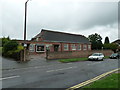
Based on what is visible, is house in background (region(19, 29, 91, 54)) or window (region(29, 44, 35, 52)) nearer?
window (region(29, 44, 35, 52))

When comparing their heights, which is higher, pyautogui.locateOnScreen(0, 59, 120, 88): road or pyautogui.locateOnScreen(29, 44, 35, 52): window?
pyautogui.locateOnScreen(29, 44, 35, 52): window

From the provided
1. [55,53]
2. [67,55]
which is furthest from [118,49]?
[55,53]

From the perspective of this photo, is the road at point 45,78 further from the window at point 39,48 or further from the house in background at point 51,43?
the window at point 39,48

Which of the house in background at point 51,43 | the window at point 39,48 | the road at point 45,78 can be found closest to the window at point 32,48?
the house in background at point 51,43

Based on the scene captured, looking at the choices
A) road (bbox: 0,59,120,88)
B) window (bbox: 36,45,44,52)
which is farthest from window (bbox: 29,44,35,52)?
road (bbox: 0,59,120,88)

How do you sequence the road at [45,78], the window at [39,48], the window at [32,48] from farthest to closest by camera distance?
1. the window at [39,48]
2. the window at [32,48]
3. the road at [45,78]

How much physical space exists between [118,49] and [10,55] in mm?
49634

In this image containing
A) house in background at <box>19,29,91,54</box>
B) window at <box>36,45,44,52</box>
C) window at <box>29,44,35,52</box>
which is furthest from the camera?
window at <box>36,45,44,52</box>

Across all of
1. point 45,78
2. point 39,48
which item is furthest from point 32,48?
point 45,78

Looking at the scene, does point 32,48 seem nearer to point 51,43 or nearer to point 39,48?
point 39,48

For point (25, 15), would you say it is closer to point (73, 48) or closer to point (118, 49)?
point (73, 48)

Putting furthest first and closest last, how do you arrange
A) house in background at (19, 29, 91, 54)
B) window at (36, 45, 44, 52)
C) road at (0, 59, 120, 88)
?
1. window at (36, 45, 44, 52)
2. house in background at (19, 29, 91, 54)
3. road at (0, 59, 120, 88)

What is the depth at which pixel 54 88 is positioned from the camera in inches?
224

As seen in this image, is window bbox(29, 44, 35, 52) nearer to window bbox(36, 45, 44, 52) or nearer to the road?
window bbox(36, 45, 44, 52)
